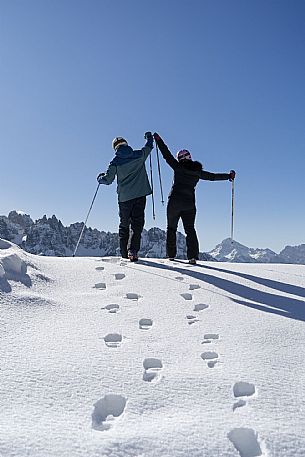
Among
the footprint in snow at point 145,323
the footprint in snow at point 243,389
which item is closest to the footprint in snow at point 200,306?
the footprint in snow at point 145,323

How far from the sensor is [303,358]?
3.23m

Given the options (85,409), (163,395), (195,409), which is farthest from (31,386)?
(195,409)

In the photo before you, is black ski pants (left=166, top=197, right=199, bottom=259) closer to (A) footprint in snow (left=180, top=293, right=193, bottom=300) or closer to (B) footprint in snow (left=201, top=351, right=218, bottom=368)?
(A) footprint in snow (left=180, top=293, right=193, bottom=300)

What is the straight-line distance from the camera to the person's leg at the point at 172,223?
306 inches

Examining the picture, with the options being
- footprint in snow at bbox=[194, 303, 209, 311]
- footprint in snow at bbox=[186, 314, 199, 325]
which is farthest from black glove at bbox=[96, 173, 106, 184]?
footprint in snow at bbox=[186, 314, 199, 325]

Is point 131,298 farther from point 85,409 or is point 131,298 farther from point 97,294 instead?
point 85,409

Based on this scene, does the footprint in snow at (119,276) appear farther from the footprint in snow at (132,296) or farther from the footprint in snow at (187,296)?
the footprint in snow at (187,296)

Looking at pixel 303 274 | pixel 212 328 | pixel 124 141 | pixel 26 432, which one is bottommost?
pixel 26 432

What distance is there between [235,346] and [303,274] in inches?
170

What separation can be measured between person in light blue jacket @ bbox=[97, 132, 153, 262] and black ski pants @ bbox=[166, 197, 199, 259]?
0.60 metres

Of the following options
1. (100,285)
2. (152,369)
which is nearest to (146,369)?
(152,369)

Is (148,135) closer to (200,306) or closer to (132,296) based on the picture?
(132,296)

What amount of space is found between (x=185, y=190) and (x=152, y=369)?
204 inches

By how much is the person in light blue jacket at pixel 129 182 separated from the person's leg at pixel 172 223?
0.57 metres
